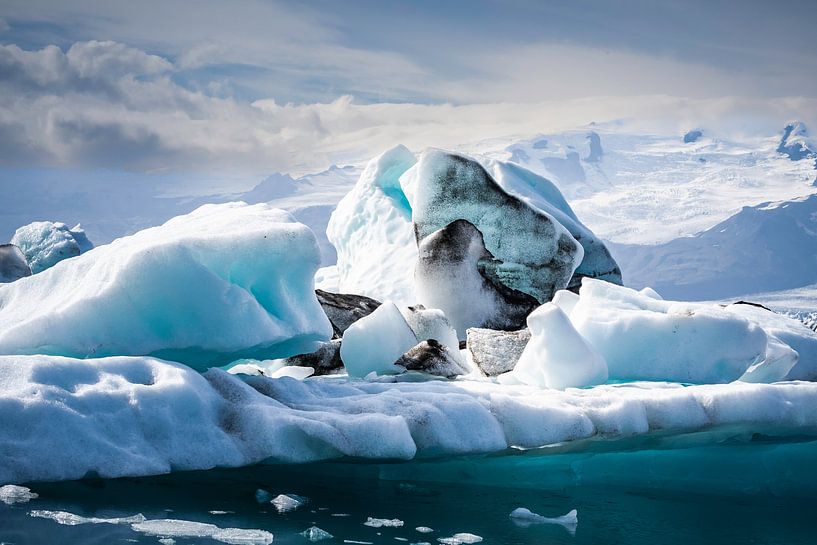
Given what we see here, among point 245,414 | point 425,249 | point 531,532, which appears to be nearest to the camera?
point 531,532

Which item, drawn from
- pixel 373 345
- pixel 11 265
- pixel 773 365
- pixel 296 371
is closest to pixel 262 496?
pixel 373 345

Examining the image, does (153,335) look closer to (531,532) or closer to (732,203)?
(531,532)

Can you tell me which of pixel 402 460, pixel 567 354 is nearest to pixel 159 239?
pixel 402 460

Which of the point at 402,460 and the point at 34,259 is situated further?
the point at 34,259

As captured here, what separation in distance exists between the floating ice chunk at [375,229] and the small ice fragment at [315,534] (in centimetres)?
1075

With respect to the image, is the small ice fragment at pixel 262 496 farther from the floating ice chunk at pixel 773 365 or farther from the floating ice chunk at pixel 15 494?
the floating ice chunk at pixel 773 365

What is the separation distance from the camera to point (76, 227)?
843 inches

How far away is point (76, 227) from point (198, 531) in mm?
19481

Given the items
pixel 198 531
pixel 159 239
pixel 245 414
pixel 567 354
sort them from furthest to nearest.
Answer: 1. pixel 567 354
2. pixel 159 239
3. pixel 245 414
4. pixel 198 531

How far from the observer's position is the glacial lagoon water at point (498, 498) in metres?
3.76

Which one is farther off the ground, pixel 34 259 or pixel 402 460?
pixel 402 460

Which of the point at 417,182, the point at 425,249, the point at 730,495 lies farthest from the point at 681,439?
the point at 417,182

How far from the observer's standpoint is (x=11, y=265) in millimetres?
14625

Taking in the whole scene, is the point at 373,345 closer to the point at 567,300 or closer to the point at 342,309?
the point at 567,300
